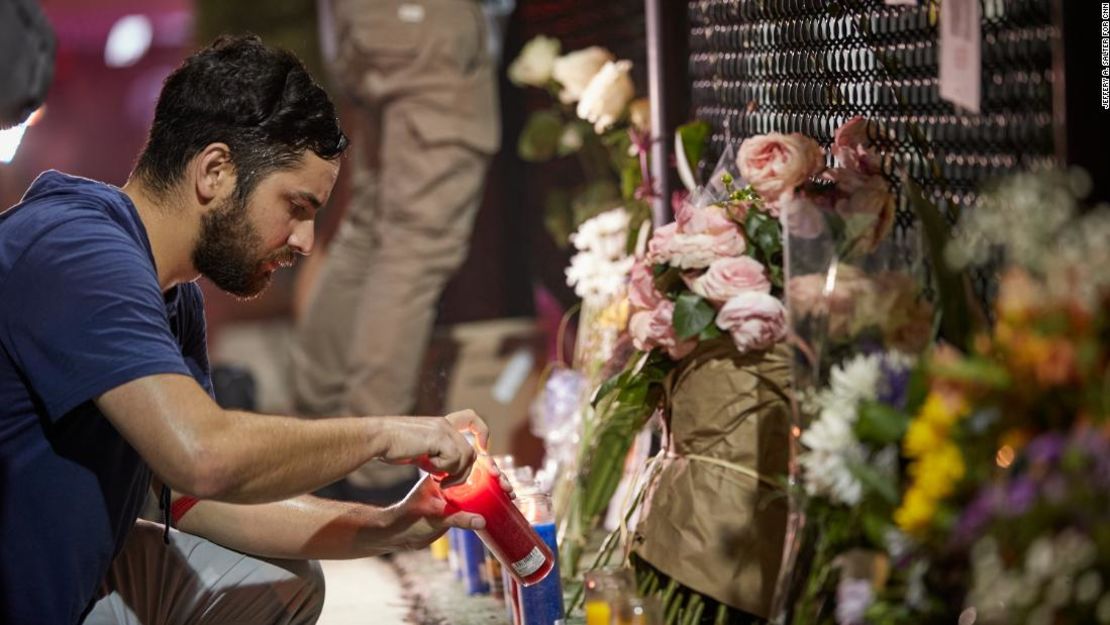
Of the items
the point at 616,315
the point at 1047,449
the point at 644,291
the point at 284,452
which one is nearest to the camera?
the point at 1047,449

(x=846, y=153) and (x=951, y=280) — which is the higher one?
(x=846, y=153)

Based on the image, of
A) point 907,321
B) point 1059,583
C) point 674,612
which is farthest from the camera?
point 674,612

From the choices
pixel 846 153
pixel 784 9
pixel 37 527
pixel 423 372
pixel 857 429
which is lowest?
pixel 423 372

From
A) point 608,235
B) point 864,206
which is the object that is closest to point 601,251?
point 608,235

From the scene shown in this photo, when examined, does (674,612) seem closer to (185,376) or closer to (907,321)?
(907,321)

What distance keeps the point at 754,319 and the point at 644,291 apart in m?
0.25

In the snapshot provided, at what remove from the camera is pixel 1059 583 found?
133 cm

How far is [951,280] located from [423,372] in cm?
290

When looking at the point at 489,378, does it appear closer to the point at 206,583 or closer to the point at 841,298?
the point at 206,583

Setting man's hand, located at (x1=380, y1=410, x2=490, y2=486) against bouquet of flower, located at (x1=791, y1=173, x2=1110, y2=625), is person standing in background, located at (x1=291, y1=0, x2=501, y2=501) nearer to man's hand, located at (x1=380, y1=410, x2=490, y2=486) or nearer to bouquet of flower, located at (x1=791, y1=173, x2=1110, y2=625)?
man's hand, located at (x1=380, y1=410, x2=490, y2=486)

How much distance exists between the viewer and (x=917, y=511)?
4.85 ft

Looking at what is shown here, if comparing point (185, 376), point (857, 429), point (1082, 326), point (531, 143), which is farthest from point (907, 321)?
point (531, 143)

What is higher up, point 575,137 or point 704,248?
point 575,137

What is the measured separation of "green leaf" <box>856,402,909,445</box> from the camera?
156cm
